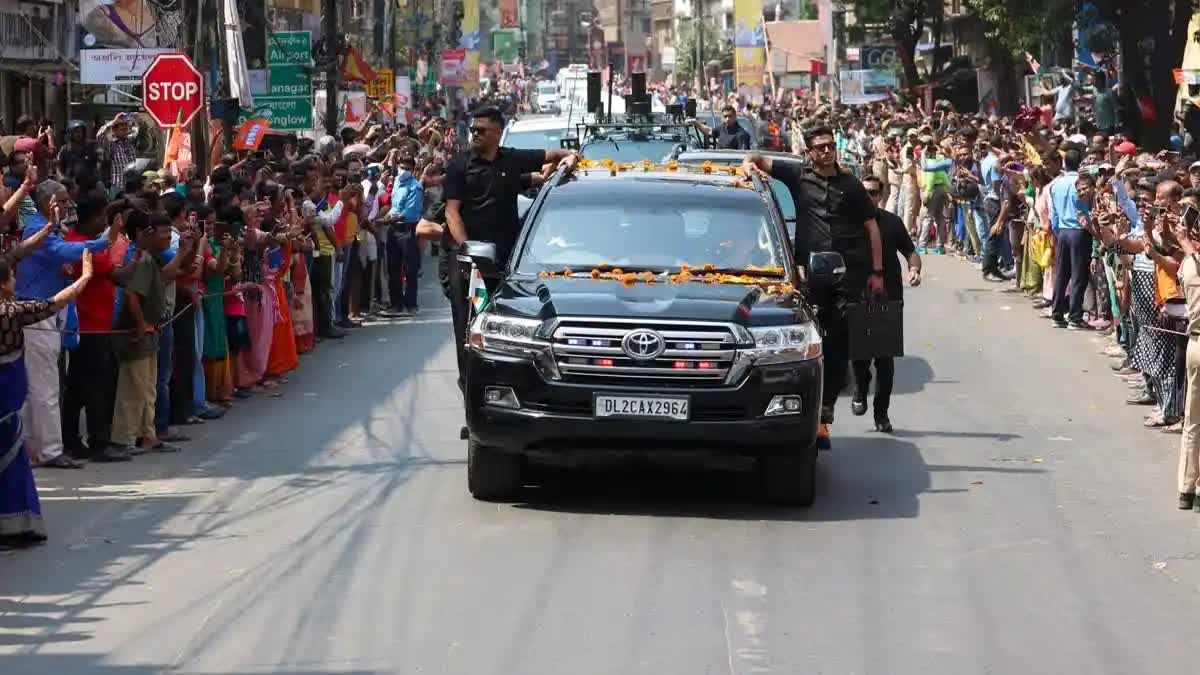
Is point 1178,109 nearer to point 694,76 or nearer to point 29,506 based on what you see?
point 29,506

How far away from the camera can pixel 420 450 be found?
13.9 meters

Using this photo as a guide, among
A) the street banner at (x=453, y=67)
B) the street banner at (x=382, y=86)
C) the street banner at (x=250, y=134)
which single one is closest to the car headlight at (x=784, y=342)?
the street banner at (x=250, y=134)

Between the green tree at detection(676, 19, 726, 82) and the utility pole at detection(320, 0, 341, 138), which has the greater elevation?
the green tree at detection(676, 19, 726, 82)

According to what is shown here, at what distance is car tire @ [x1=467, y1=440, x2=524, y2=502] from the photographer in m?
11.7

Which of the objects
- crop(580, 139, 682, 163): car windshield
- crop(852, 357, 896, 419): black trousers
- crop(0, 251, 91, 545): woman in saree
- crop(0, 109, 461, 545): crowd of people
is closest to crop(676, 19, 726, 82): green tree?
crop(580, 139, 682, 163): car windshield

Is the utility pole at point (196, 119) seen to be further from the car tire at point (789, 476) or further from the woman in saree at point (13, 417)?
the woman in saree at point (13, 417)

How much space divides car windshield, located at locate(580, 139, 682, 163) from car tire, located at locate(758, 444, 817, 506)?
1245cm

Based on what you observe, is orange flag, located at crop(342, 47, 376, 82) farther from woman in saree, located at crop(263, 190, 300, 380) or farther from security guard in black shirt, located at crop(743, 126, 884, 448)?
security guard in black shirt, located at crop(743, 126, 884, 448)

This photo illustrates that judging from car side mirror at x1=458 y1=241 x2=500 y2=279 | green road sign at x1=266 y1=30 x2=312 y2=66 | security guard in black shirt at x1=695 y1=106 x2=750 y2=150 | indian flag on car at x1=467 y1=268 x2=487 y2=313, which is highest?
green road sign at x1=266 y1=30 x2=312 y2=66

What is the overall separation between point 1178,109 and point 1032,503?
109ft

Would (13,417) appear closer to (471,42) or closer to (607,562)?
(607,562)

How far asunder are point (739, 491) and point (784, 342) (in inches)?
50.8

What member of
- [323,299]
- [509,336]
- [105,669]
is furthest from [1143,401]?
[105,669]

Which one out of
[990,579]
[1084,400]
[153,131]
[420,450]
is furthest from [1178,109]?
[990,579]
